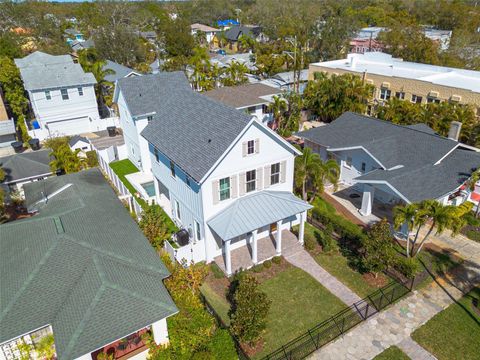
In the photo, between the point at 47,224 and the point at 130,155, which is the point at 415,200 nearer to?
the point at 47,224

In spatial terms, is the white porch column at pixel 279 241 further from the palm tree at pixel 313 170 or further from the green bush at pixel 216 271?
the palm tree at pixel 313 170

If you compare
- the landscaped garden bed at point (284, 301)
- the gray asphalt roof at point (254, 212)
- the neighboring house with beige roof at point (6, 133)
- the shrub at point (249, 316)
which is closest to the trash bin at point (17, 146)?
the neighboring house with beige roof at point (6, 133)

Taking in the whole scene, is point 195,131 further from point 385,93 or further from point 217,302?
point 385,93

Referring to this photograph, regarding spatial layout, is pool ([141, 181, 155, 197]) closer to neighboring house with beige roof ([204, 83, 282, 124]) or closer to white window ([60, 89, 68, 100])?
neighboring house with beige roof ([204, 83, 282, 124])

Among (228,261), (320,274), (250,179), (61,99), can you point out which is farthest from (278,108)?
(61,99)

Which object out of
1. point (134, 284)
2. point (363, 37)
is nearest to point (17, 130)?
point (134, 284)

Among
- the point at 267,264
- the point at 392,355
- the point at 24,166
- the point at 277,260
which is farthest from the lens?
the point at 24,166

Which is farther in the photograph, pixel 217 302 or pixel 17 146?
pixel 17 146
